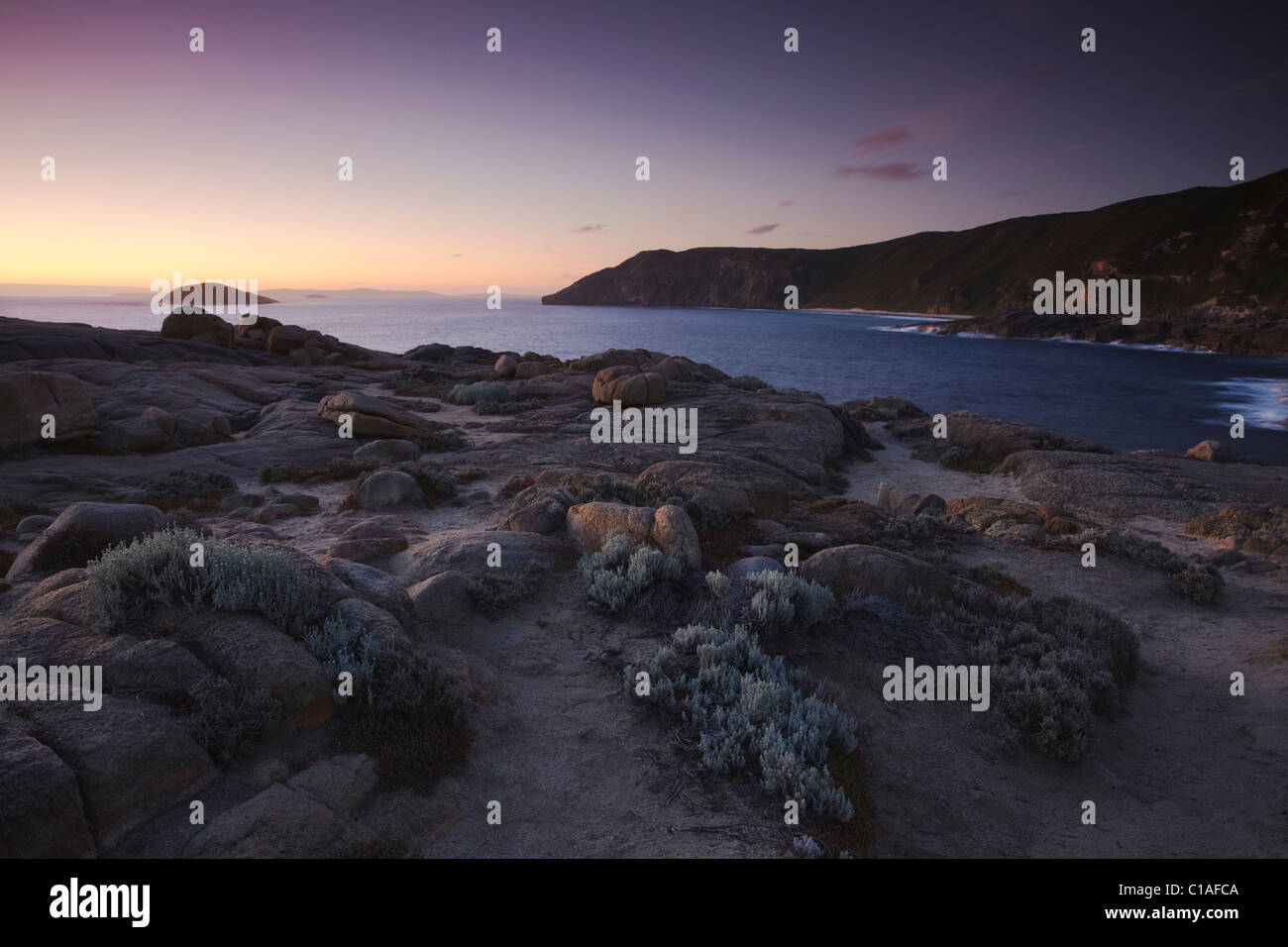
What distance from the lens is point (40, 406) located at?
16484 mm

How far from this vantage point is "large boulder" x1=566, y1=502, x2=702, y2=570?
9.75 m

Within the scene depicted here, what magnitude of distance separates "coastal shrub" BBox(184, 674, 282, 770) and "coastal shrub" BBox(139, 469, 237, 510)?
9924 millimetres

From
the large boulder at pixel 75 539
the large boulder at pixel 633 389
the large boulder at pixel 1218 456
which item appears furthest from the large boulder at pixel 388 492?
the large boulder at pixel 1218 456

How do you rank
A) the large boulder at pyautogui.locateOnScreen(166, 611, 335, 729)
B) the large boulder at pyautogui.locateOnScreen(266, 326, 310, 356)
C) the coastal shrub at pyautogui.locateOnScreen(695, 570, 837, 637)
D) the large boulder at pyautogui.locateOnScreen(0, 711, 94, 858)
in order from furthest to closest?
the large boulder at pyautogui.locateOnScreen(266, 326, 310, 356) < the coastal shrub at pyautogui.locateOnScreen(695, 570, 837, 637) < the large boulder at pyautogui.locateOnScreen(166, 611, 335, 729) < the large boulder at pyautogui.locateOnScreen(0, 711, 94, 858)

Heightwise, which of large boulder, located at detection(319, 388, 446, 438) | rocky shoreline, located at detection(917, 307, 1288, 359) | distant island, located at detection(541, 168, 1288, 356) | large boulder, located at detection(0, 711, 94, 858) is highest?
distant island, located at detection(541, 168, 1288, 356)

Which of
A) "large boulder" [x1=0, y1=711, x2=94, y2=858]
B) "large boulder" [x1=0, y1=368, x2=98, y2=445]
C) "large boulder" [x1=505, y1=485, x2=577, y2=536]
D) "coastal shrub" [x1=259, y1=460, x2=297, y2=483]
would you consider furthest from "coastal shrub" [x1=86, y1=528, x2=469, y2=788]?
"large boulder" [x1=0, y1=368, x2=98, y2=445]

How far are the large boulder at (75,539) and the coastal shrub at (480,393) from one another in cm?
2054

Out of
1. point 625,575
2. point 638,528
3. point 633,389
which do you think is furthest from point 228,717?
point 633,389

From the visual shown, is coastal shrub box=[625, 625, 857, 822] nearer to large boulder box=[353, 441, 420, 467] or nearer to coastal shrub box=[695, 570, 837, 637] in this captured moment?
coastal shrub box=[695, 570, 837, 637]

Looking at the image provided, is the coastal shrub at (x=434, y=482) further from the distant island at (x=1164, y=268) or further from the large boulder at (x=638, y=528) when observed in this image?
the distant island at (x=1164, y=268)

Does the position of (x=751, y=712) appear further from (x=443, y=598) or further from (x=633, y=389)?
(x=633, y=389)
